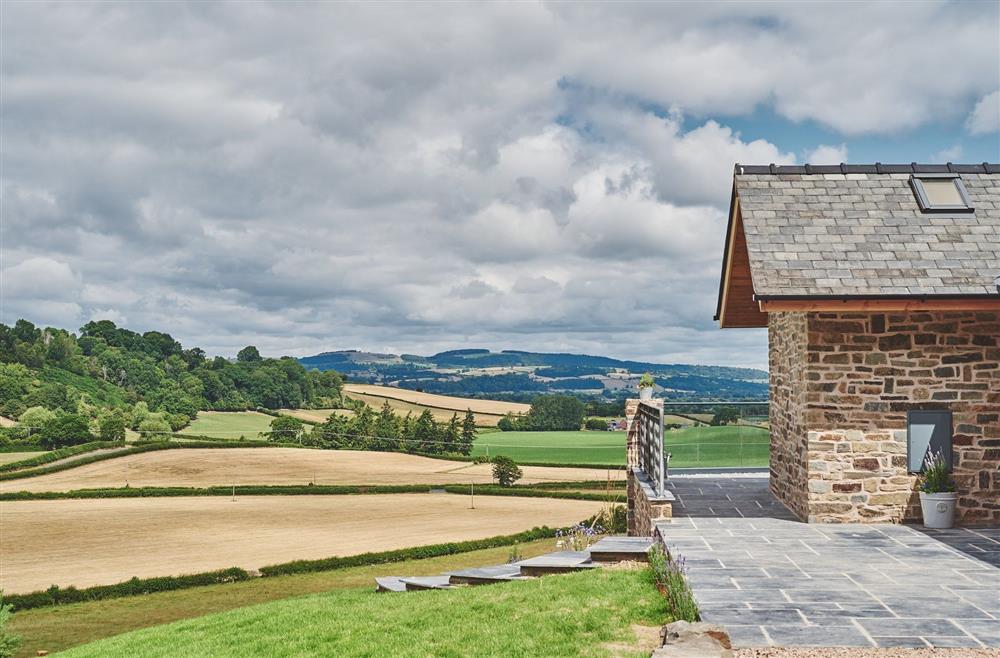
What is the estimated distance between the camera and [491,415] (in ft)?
249

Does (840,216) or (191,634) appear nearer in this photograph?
(191,634)

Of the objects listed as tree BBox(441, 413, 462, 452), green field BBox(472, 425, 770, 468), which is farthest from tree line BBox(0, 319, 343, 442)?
green field BBox(472, 425, 770, 468)

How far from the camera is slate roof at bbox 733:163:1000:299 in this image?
1178 cm

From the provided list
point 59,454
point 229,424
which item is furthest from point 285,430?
point 59,454

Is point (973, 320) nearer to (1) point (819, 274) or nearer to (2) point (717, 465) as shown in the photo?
(1) point (819, 274)

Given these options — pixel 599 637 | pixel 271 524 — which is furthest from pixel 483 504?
pixel 599 637

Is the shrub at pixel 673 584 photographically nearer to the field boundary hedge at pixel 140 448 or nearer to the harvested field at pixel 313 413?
the field boundary hedge at pixel 140 448

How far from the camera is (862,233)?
12789mm

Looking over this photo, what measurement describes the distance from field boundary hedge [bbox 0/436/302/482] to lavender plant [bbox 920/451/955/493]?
160ft

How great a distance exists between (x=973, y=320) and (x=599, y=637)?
8112 millimetres

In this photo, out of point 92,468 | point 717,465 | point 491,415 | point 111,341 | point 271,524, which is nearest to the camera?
point 717,465

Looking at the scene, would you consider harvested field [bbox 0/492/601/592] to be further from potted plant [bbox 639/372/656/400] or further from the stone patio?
the stone patio

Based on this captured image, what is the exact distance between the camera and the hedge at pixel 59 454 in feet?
164

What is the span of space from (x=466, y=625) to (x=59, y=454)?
51711 mm
